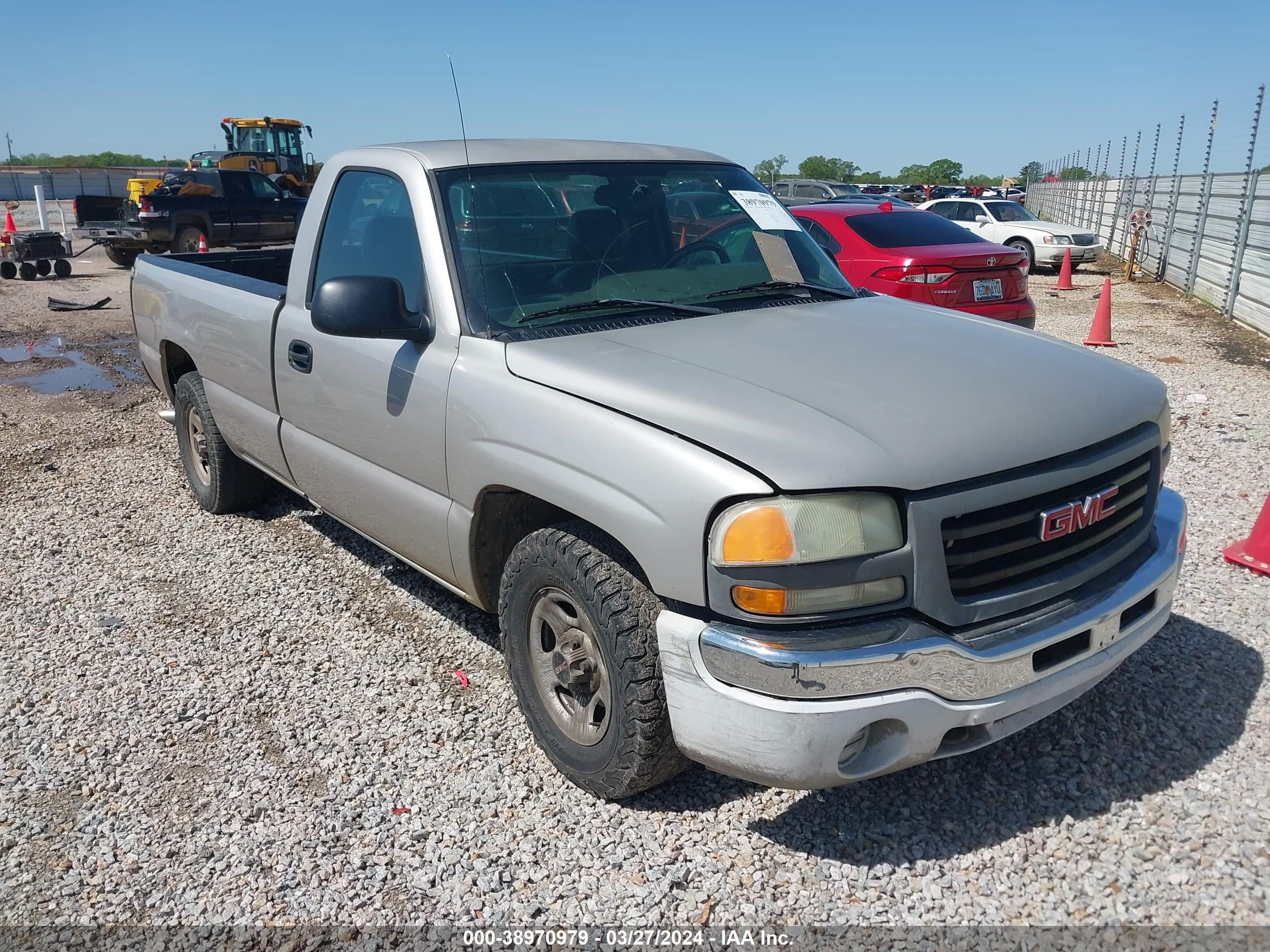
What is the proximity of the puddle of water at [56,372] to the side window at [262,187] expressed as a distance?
33.3ft

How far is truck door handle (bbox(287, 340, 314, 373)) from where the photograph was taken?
390cm

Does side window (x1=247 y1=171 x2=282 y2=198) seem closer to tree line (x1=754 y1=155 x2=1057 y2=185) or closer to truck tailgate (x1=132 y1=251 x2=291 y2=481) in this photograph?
truck tailgate (x1=132 y1=251 x2=291 y2=481)

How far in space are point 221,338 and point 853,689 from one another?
365cm

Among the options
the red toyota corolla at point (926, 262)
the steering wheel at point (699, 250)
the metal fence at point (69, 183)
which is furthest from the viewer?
the metal fence at point (69, 183)

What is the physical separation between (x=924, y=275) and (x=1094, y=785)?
21.2 ft

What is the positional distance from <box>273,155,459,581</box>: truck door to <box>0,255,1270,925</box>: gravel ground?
1.92ft

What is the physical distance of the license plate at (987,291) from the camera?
862 cm

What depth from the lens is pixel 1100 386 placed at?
9.51ft

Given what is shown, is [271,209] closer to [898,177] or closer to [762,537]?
[762,537]

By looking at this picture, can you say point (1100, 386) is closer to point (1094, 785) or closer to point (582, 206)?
point (1094, 785)

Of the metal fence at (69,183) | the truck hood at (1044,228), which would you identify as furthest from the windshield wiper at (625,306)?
the metal fence at (69,183)

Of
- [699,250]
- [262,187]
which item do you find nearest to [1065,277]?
[699,250]

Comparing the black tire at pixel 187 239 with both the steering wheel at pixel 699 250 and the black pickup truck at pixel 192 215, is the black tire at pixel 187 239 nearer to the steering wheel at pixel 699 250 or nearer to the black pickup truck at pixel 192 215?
the black pickup truck at pixel 192 215

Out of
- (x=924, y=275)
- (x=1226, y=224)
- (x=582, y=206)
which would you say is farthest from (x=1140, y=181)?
(x=582, y=206)
